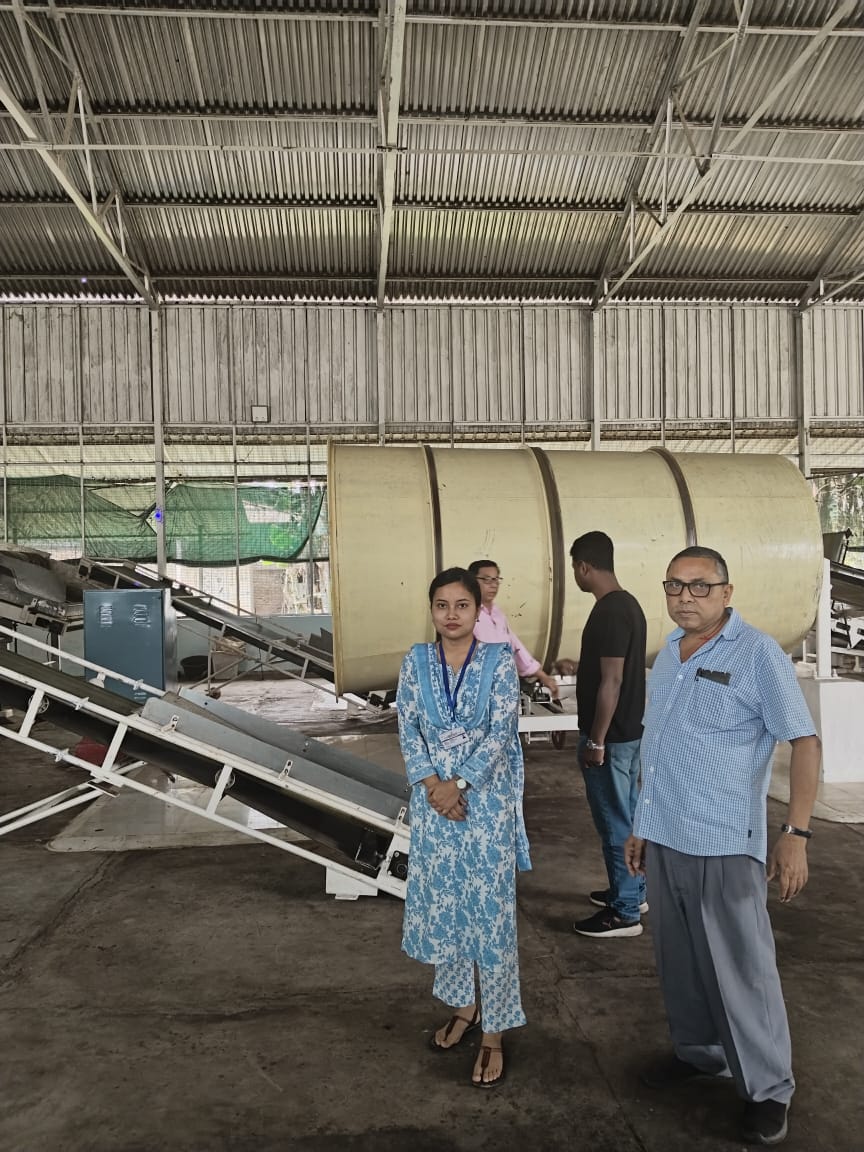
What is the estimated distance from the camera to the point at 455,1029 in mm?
2723

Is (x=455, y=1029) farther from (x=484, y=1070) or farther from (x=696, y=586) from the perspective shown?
(x=696, y=586)

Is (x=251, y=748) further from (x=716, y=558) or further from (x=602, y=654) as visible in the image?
(x=716, y=558)

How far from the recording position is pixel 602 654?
3.49 m

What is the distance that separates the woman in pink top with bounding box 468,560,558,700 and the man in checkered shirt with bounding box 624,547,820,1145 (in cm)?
203

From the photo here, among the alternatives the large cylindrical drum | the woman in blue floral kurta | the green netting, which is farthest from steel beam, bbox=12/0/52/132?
the woman in blue floral kurta

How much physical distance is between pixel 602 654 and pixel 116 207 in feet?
33.9

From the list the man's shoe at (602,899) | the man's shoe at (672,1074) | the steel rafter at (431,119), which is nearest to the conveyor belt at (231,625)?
the man's shoe at (602,899)

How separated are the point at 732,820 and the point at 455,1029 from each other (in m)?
1.26

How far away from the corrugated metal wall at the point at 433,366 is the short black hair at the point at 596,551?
946cm

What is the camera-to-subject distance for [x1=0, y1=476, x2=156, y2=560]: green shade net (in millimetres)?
12555

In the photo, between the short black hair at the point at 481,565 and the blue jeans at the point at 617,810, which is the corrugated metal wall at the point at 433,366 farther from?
the blue jeans at the point at 617,810

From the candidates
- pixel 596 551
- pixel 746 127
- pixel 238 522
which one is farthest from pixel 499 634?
pixel 238 522

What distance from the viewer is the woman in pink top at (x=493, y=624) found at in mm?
4414

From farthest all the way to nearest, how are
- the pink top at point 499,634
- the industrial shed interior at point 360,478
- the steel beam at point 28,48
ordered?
the steel beam at point 28,48
the pink top at point 499,634
the industrial shed interior at point 360,478
